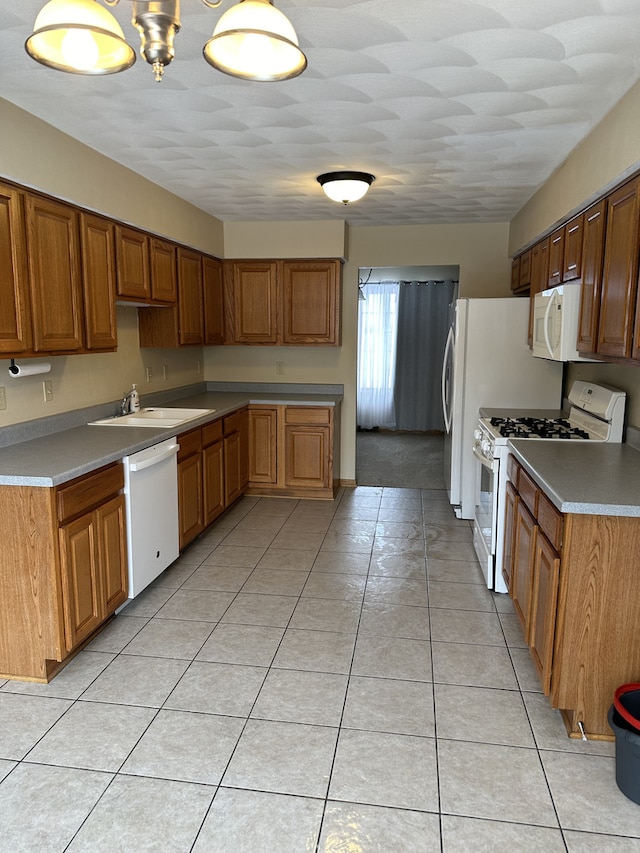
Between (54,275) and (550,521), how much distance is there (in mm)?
2454

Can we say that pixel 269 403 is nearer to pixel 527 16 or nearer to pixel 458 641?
pixel 458 641

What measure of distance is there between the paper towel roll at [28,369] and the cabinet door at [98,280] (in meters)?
0.25

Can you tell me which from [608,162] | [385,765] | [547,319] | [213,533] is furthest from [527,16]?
[213,533]

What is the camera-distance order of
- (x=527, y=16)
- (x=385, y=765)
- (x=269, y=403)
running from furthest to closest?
(x=269, y=403) < (x=385, y=765) < (x=527, y=16)

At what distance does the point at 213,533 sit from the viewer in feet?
13.9

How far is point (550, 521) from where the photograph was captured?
2.24 m

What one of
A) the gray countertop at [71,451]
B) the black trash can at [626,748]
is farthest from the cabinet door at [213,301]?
the black trash can at [626,748]

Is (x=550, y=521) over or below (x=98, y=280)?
below

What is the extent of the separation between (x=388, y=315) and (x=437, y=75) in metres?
6.21

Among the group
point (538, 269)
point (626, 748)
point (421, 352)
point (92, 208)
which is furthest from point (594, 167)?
point (421, 352)

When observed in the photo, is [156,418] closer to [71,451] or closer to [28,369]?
[28,369]

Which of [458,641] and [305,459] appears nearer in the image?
[458,641]

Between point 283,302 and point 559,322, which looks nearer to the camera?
point 559,322

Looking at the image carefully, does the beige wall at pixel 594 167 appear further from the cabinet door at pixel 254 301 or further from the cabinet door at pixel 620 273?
the cabinet door at pixel 254 301
